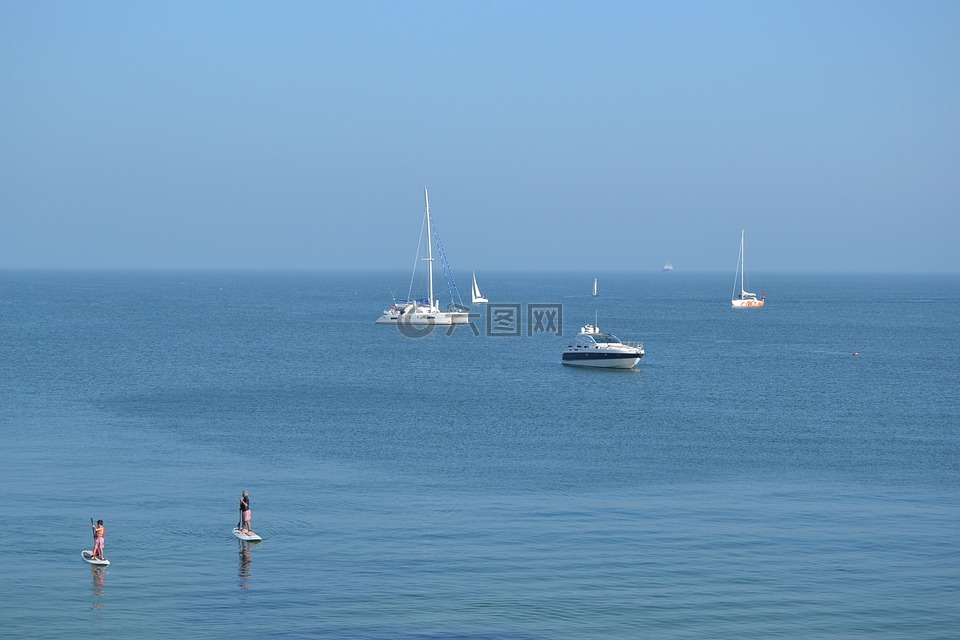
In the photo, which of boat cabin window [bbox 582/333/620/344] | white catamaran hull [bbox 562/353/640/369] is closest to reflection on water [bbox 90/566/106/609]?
white catamaran hull [bbox 562/353/640/369]

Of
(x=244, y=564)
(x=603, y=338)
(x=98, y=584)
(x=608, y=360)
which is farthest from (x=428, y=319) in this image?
(x=98, y=584)

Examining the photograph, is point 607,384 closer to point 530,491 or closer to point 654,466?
point 654,466

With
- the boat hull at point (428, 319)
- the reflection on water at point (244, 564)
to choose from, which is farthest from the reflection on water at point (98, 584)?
the boat hull at point (428, 319)

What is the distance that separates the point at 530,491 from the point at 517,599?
16.2 metres

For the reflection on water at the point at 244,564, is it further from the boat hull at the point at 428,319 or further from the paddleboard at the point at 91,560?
the boat hull at the point at 428,319

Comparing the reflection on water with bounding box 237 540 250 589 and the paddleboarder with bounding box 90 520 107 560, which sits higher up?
the paddleboarder with bounding box 90 520 107 560

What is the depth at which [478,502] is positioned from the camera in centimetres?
5206

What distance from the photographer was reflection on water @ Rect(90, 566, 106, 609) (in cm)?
3694

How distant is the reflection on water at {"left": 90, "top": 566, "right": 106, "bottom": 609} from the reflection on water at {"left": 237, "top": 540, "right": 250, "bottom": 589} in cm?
469

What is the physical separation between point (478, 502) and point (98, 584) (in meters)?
18.8

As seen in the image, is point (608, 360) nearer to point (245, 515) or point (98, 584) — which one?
point (245, 515)

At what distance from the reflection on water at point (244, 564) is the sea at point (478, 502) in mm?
128

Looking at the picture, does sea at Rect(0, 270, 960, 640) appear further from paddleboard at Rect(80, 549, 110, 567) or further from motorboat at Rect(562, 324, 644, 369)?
motorboat at Rect(562, 324, 644, 369)

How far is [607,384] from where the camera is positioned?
100m
